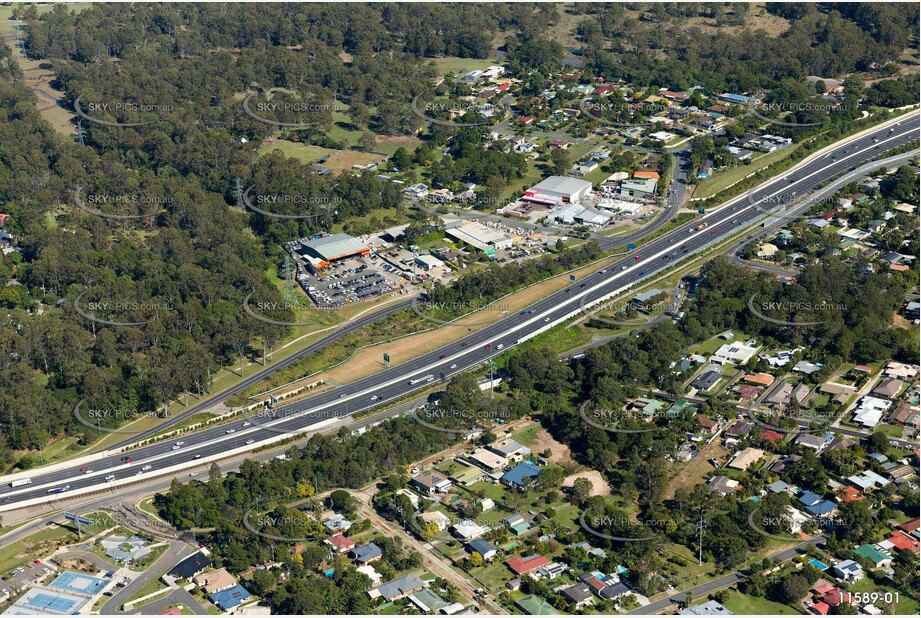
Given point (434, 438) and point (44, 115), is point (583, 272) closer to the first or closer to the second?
point (434, 438)

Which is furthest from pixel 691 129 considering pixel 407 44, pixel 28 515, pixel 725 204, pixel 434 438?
pixel 28 515

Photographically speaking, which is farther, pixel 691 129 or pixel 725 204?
pixel 691 129

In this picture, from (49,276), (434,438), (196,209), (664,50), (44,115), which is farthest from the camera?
(664,50)

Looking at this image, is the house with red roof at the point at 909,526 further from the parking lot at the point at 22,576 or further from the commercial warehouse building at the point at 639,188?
the commercial warehouse building at the point at 639,188

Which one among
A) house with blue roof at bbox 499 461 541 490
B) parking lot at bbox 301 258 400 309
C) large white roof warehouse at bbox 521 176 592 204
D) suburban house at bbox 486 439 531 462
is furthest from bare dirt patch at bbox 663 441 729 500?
large white roof warehouse at bbox 521 176 592 204

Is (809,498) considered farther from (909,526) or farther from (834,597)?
(834,597)

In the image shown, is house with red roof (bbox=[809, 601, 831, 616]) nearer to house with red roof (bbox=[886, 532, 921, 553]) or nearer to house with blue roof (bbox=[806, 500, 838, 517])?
house with red roof (bbox=[886, 532, 921, 553])

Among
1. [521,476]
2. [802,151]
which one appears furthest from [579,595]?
[802,151]
